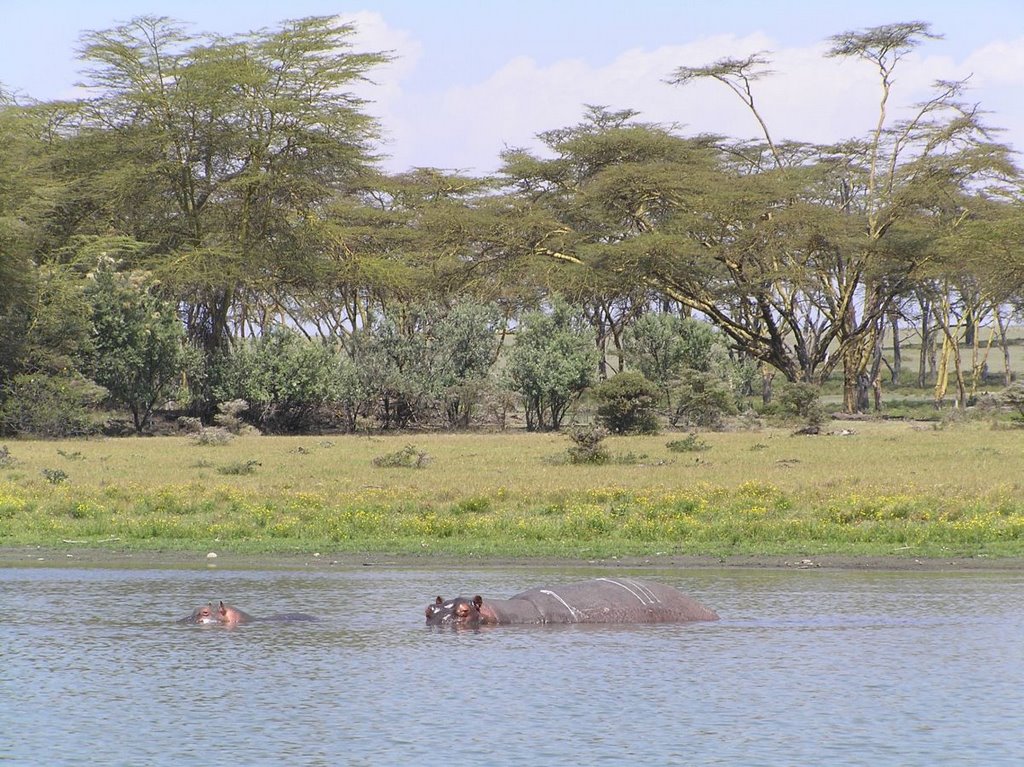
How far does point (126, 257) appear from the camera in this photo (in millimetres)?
45250

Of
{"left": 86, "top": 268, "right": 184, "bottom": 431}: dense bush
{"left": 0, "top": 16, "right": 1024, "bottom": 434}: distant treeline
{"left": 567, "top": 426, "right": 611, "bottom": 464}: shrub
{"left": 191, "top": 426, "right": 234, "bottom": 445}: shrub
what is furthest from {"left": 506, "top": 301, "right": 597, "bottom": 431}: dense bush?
{"left": 567, "top": 426, "right": 611, "bottom": 464}: shrub

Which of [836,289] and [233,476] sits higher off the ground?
A: [836,289]

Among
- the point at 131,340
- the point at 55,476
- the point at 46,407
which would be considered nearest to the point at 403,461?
the point at 55,476

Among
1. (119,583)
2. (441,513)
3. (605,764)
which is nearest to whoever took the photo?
(605,764)

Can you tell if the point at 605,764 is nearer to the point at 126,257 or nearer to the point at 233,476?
the point at 233,476

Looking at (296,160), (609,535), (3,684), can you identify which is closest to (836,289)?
(296,160)

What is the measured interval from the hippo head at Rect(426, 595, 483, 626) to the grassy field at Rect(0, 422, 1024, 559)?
5.25 m

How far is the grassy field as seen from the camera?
17828 mm

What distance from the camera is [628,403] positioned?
37.2 metres

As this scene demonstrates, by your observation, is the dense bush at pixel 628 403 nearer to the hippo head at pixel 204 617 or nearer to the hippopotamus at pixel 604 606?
the hippopotamus at pixel 604 606

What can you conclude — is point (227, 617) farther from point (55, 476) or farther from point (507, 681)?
point (55, 476)

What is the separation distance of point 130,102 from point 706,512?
3258cm

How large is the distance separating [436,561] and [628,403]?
818 inches

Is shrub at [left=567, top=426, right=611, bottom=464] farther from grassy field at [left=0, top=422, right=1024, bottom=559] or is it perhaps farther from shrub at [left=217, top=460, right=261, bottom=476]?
shrub at [left=217, top=460, right=261, bottom=476]
